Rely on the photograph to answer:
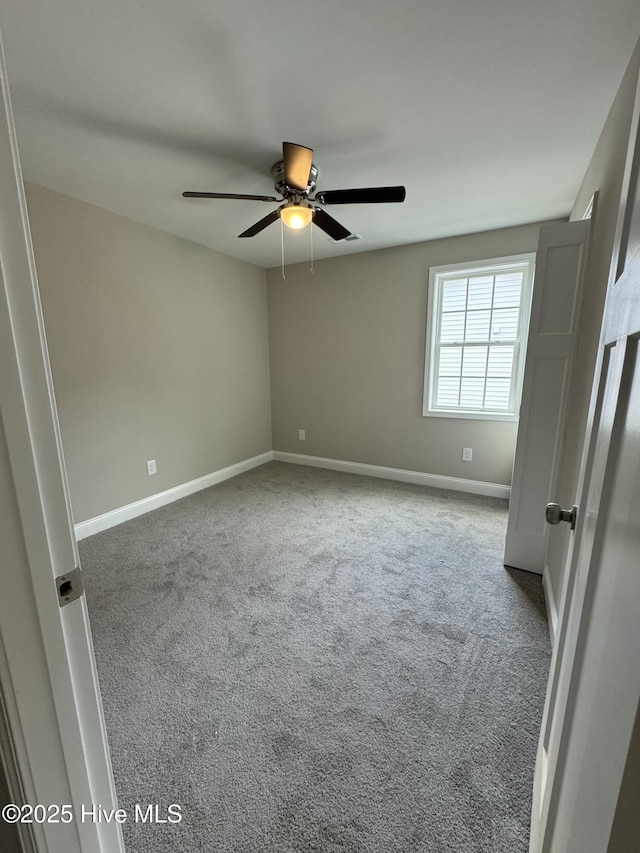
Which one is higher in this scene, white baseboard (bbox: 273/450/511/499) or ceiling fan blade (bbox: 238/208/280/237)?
ceiling fan blade (bbox: 238/208/280/237)

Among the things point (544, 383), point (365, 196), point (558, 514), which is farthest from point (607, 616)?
point (365, 196)

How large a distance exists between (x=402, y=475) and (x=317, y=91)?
324cm

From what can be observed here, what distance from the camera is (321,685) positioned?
4.87 feet

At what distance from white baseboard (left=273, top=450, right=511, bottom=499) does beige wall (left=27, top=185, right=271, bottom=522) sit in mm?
821

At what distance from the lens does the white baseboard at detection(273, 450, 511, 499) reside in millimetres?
3451

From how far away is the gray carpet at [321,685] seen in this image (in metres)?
1.06

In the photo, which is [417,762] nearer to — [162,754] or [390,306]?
[162,754]

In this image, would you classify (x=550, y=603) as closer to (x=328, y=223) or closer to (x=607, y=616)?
(x=607, y=616)

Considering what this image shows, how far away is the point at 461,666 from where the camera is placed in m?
1.57

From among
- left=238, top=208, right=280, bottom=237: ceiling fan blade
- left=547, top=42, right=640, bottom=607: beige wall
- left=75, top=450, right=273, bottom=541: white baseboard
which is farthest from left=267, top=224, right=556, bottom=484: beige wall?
left=238, top=208, right=280, bottom=237: ceiling fan blade

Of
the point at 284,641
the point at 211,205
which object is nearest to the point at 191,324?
the point at 211,205

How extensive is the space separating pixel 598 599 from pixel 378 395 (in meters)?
3.38

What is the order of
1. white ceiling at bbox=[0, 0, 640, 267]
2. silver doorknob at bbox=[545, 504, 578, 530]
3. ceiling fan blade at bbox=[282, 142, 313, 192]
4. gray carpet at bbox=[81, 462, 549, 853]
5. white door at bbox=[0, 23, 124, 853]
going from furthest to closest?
ceiling fan blade at bbox=[282, 142, 313, 192] → white ceiling at bbox=[0, 0, 640, 267] → gray carpet at bbox=[81, 462, 549, 853] → silver doorknob at bbox=[545, 504, 578, 530] → white door at bbox=[0, 23, 124, 853]

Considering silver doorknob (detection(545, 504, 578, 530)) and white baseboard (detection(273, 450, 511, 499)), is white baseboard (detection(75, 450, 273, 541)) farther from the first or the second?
silver doorknob (detection(545, 504, 578, 530))
